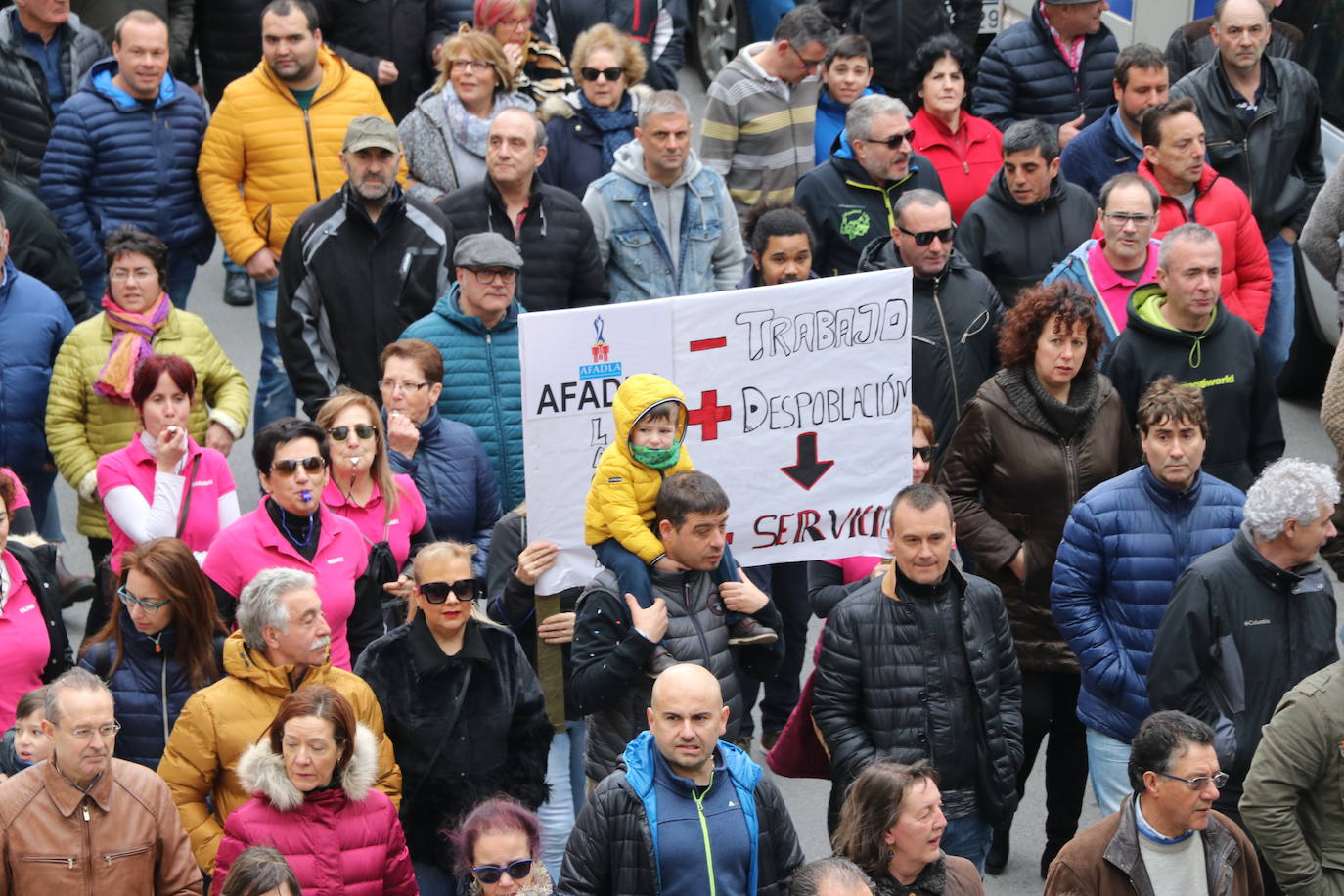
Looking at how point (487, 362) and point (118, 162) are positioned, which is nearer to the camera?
point (487, 362)

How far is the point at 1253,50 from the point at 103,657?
7.04 m

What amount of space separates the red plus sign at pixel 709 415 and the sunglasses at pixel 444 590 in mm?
1491

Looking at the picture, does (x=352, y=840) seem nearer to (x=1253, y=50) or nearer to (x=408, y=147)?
(x=408, y=147)

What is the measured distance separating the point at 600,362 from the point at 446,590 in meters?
1.39

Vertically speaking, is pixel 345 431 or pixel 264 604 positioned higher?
pixel 345 431

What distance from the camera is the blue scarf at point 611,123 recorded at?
1156 cm

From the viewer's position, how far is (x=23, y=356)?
9.93 m

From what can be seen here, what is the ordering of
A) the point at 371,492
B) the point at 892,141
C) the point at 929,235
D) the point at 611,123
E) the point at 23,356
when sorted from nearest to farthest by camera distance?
the point at 371,492
the point at 929,235
the point at 23,356
the point at 892,141
the point at 611,123

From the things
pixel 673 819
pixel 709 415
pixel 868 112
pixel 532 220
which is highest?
pixel 868 112

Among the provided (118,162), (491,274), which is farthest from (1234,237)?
(118,162)

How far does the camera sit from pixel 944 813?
25.0 ft

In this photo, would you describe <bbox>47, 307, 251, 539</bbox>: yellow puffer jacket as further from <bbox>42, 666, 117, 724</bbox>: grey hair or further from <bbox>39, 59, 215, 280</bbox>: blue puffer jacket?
<bbox>42, 666, 117, 724</bbox>: grey hair

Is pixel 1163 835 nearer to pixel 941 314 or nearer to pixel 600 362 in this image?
pixel 600 362

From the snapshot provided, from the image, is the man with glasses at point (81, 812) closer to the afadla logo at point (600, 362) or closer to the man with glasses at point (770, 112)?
the afadla logo at point (600, 362)
